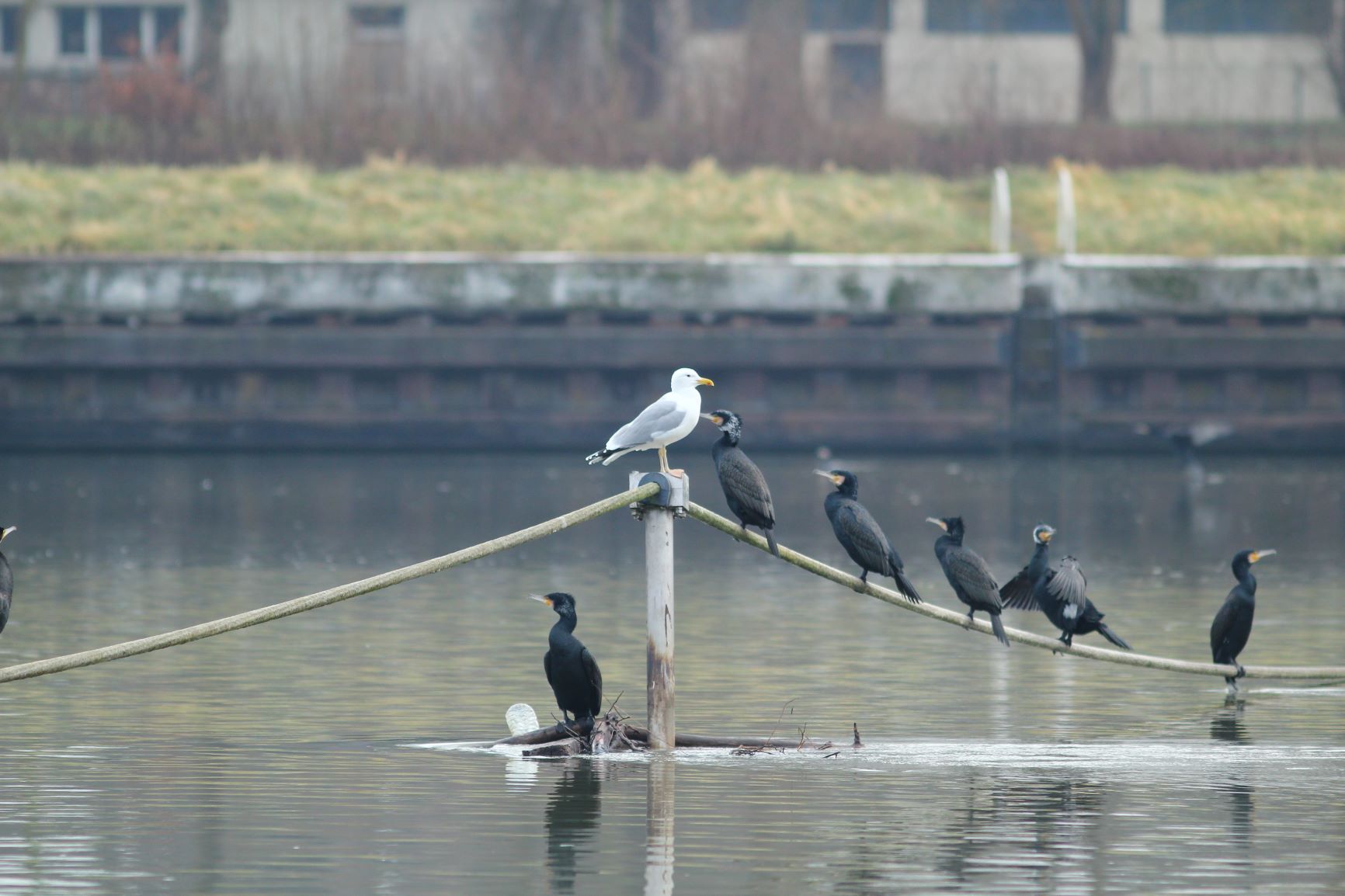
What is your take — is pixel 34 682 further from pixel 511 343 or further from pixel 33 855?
pixel 511 343

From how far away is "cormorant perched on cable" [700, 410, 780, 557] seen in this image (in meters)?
11.7

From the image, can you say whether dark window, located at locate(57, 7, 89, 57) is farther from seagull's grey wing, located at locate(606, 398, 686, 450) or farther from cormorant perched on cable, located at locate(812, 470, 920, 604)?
seagull's grey wing, located at locate(606, 398, 686, 450)

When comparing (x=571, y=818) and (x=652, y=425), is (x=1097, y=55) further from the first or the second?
(x=571, y=818)

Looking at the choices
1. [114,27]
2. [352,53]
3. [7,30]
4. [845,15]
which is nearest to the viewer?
[352,53]

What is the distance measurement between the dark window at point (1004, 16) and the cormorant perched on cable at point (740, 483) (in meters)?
37.3

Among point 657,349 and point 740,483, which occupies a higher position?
point 657,349

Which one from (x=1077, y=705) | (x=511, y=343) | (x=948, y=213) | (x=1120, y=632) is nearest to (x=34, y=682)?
(x=1077, y=705)

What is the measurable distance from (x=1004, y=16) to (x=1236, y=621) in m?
43.2

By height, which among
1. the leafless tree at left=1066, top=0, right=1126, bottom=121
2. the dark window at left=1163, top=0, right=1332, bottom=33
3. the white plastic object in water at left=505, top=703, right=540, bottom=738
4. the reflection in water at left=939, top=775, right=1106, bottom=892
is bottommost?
the reflection in water at left=939, top=775, right=1106, bottom=892

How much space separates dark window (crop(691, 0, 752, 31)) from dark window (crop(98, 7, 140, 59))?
40.9ft

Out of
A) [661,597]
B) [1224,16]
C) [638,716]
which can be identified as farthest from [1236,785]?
[1224,16]

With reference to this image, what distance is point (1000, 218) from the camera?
32.1 meters

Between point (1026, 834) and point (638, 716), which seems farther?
point (638, 716)

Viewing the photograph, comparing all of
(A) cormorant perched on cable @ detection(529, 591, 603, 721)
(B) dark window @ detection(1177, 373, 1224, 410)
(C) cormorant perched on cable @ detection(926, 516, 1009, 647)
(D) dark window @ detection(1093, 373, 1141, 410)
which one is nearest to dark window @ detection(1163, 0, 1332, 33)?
(B) dark window @ detection(1177, 373, 1224, 410)
